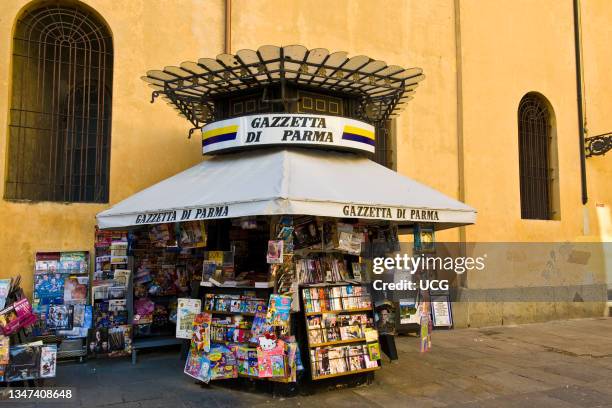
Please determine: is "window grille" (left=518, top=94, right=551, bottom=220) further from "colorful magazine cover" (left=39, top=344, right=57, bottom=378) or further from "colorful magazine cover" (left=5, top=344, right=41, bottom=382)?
"colorful magazine cover" (left=5, top=344, right=41, bottom=382)

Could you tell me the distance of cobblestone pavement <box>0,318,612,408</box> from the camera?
227 inches

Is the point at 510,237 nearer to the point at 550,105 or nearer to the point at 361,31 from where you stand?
the point at 550,105

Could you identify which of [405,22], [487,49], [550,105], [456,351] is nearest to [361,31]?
[405,22]

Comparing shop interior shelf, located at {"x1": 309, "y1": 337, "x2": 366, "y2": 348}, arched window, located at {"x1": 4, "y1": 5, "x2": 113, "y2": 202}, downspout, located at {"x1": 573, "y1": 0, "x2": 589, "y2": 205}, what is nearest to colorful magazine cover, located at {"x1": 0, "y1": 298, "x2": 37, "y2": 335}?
arched window, located at {"x1": 4, "y1": 5, "x2": 113, "y2": 202}

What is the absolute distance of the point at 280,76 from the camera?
246 inches

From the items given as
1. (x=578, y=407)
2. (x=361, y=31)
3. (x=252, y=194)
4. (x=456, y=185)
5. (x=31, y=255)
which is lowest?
(x=578, y=407)

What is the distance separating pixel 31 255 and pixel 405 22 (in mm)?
8318

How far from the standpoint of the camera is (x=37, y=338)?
6.96m

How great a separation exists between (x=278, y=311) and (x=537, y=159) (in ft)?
31.5

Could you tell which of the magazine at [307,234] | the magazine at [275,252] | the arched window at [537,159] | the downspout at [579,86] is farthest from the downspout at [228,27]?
the downspout at [579,86]

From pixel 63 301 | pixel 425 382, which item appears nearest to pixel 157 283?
pixel 63 301

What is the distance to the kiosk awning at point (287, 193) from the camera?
214 inches

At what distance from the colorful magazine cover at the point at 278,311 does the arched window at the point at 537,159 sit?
8.65 metres

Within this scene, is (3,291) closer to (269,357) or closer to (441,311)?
(269,357)
